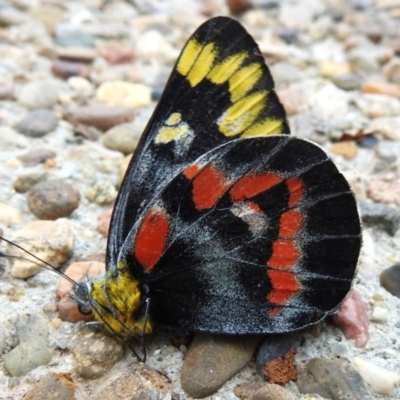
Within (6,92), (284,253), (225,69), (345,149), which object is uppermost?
(225,69)

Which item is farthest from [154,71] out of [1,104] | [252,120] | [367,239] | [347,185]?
[347,185]

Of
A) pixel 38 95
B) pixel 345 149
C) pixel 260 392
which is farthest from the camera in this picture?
pixel 38 95

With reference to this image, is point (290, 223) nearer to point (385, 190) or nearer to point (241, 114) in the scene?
point (241, 114)

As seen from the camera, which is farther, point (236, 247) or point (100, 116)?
point (100, 116)

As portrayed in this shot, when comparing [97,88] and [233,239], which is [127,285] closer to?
[233,239]

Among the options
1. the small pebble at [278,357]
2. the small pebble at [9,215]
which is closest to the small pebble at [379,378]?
the small pebble at [278,357]

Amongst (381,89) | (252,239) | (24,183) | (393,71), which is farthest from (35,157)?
(393,71)
